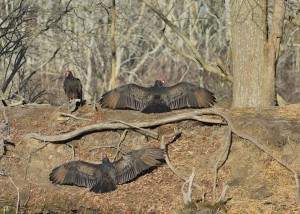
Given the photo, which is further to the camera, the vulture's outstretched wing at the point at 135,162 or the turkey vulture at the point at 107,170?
the vulture's outstretched wing at the point at 135,162


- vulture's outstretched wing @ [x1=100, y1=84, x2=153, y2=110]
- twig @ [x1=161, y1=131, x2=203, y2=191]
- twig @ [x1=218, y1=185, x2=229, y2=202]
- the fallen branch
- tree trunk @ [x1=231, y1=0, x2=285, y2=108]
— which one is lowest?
twig @ [x1=218, y1=185, x2=229, y2=202]

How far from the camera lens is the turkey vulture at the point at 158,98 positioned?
11.4m

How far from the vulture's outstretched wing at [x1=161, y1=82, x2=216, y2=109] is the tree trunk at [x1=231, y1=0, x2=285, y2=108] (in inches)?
21.0

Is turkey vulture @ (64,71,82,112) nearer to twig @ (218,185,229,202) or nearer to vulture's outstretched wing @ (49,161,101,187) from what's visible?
vulture's outstretched wing @ (49,161,101,187)

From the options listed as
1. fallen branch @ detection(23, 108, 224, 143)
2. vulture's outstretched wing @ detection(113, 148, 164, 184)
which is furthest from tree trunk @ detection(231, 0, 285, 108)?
vulture's outstretched wing @ detection(113, 148, 164, 184)

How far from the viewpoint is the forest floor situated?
940 centimetres

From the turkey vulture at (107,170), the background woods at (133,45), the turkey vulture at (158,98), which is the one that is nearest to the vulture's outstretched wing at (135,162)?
the turkey vulture at (107,170)

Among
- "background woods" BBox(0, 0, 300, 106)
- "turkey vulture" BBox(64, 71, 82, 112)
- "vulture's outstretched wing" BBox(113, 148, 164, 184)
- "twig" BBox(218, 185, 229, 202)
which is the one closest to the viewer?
"twig" BBox(218, 185, 229, 202)

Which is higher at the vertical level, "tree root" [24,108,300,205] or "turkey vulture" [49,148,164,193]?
"tree root" [24,108,300,205]

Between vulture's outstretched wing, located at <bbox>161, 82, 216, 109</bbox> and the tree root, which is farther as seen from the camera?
vulture's outstretched wing, located at <bbox>161, 82, 216, 109</bbox>

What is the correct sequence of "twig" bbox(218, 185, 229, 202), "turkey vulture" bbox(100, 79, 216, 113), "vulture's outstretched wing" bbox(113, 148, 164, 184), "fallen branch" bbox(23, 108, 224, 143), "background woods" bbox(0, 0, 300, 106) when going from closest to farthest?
"twig" bbox(218, 185, 229, 202), "vulture's outstretched wing" bbox(113, 148, 164, 184), "fallen branch" bbox(23, 108, 224, 143), "background woods" bbox(0, 0, 300, 106), "turkey vulture" bbox(100, 79, 216, 113)

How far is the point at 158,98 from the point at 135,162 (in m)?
1.65

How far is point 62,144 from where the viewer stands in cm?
1129

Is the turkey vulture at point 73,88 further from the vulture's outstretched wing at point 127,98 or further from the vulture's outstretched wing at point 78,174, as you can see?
the vulture's outstretched wing at point 78,174
